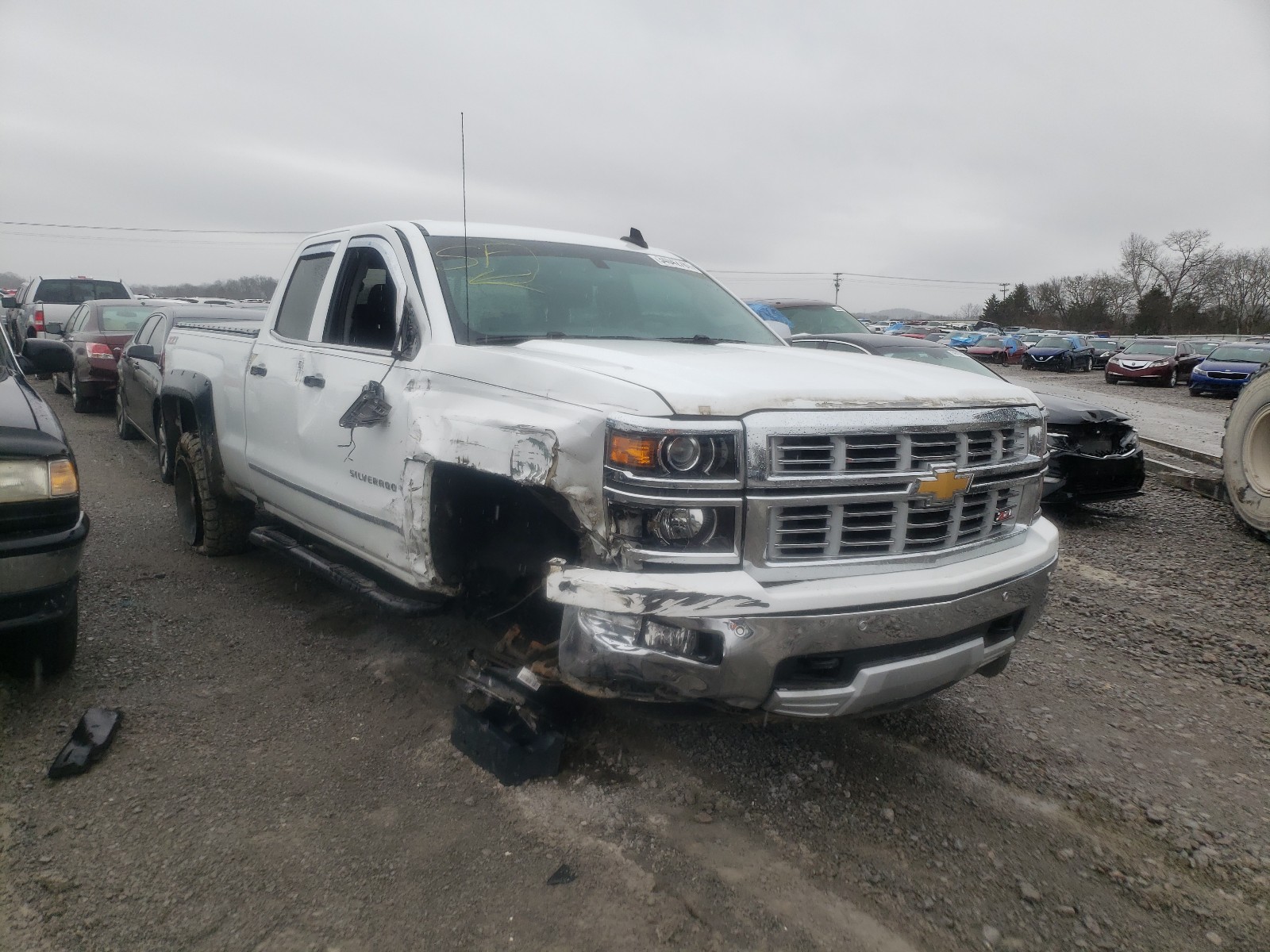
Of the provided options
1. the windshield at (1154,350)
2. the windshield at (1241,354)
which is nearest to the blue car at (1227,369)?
the windshield at (1241,354)

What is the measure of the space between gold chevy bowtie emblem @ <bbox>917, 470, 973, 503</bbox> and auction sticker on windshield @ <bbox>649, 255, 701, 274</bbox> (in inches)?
86.8

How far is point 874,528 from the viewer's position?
8.38 feet

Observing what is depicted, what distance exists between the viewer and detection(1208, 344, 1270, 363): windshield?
22953 millimetres

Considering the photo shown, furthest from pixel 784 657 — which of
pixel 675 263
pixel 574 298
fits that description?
pixel 675 263

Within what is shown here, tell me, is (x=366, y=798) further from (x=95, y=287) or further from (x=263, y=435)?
(x=95, y=287)

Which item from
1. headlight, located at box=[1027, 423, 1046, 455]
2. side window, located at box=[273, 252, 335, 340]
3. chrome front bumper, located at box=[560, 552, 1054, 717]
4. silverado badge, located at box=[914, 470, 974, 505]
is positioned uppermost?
side window, located at box=[273, 252, 335, 340]

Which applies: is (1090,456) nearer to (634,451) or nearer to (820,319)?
(820,319)

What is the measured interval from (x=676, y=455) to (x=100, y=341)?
11.7 m

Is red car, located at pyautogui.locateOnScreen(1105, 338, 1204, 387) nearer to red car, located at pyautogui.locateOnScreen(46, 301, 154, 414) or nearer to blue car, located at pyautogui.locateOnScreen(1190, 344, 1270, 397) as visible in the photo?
blue car, located at pyautogui.locateOnScreen(1190, 344, 1270, 397)

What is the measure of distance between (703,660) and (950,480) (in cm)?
97

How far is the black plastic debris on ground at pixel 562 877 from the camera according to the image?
2488 millimetres

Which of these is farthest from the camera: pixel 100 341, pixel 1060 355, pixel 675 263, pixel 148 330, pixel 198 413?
pixel 1060 355

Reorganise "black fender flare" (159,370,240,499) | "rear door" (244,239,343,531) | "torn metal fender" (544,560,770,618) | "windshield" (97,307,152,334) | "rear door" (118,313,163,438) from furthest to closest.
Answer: "windshield" (97,307,152,334) → "rear door" (118,313,163,438) → "black fender flare" (159,370,240,499) → "rear door" (244,239,343,531) → "torn metal fender" (544,560,770,618)

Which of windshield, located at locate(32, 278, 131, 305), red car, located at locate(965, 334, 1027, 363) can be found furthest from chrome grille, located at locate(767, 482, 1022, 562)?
red car, located at locate(965, 334, 1027, 363)
